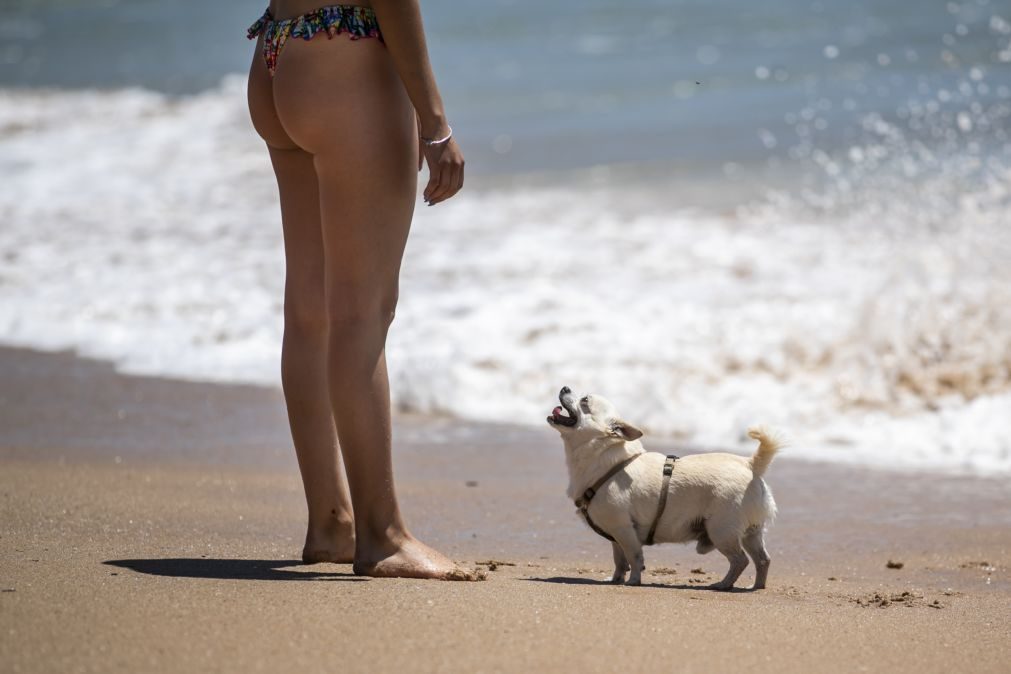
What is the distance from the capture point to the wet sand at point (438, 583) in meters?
2.59

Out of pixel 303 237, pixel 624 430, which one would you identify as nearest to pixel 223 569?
pixel 303 237

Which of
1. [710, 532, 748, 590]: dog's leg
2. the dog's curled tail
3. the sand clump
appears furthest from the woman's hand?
the sand clump

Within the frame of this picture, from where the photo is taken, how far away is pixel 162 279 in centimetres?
880

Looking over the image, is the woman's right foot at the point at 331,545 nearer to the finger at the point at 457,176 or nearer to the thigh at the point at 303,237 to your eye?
the thigh at the point at 303,237

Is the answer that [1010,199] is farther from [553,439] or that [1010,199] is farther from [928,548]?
[928,548]

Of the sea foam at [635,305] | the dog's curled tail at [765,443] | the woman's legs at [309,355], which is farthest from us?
the sea foam at [635,305]

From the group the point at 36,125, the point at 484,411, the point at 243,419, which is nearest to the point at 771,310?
the point at 484,411

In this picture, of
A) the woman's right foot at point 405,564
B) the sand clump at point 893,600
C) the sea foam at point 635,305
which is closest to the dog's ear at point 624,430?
the woman's right foot at point 405,564

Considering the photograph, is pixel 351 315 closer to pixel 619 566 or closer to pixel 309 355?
pixel 309 355

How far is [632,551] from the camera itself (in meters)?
3.42

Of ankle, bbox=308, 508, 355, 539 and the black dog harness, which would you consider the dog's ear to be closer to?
the black dog harness

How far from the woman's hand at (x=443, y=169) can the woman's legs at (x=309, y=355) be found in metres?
0.41

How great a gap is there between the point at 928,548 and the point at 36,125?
636 inches

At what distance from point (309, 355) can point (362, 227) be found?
19.1 inches
